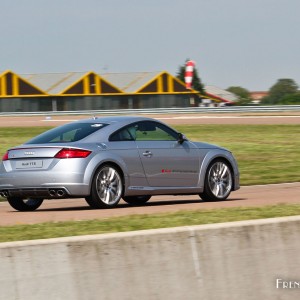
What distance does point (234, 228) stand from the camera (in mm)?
7305

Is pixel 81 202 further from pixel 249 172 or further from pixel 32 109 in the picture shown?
pixel 32 109

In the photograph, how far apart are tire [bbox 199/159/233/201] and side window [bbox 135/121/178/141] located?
759 mm

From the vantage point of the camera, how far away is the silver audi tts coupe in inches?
496

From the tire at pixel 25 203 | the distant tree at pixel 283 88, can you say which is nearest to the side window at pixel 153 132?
the tire at pixel 25 203

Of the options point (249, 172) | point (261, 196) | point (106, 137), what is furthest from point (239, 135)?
point (106, 137)

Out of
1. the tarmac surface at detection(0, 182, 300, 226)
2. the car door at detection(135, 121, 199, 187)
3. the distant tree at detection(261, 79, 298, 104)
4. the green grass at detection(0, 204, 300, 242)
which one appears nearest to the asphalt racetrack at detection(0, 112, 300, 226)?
the tarmac surface at detection(0, 182, 300, 226)

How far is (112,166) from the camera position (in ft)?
42.5

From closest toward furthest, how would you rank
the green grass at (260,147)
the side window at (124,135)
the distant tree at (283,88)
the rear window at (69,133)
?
the rear window at (69,133), the side window at (124,135), the green grass at (260,147), the distant tree at (283,88)

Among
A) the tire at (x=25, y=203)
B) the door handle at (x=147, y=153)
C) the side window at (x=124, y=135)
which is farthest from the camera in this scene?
the tire at (x=25, y=203)

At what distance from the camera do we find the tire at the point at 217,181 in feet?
46.8

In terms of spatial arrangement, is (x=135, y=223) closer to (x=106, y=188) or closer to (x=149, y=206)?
(x=106, y=188)

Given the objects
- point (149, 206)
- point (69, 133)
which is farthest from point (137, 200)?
point (69, 133)

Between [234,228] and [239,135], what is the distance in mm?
30629

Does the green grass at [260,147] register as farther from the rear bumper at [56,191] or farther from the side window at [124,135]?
the rear bumper at [56,191]
